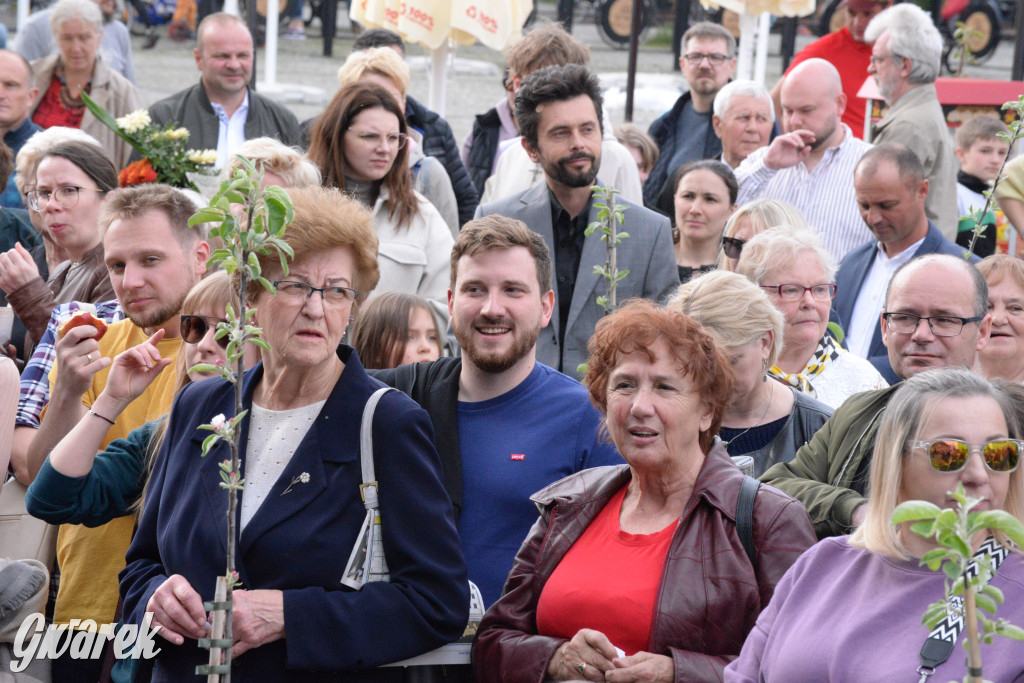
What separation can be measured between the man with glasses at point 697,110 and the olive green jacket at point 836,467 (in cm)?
422

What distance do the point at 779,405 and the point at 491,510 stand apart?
106 cm

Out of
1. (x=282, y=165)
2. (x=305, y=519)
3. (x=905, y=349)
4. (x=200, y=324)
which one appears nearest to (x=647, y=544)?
(x=305, y=519)

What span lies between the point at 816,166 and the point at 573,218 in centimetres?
207

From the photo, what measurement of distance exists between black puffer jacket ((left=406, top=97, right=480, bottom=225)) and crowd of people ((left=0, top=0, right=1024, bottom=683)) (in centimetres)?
116

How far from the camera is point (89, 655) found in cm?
346

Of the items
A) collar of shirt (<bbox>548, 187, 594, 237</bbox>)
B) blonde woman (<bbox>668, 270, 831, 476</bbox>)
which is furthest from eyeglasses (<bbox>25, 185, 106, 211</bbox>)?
blonde woman (<bbox>668, 270, 831, 476</bbox>)

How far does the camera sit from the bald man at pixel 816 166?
627cm

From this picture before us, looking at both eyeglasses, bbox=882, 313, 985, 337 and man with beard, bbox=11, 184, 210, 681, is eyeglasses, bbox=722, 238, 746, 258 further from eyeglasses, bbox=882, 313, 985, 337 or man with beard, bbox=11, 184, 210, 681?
man with beard, bbox=11, 184, 210, 681

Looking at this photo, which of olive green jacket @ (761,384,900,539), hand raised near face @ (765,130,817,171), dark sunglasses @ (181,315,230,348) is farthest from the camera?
hand raised near face @ (765,130,817,171)

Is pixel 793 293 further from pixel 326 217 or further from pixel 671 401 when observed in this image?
pixel 326 217

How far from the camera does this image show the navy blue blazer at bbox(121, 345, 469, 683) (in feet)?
8.96

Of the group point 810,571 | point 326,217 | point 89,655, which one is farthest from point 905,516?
point 89,655

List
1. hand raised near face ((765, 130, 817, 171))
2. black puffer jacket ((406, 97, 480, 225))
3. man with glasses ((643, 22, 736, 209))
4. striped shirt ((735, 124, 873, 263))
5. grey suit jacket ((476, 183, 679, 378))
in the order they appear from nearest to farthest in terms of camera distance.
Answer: grey suit jacket ((476, 183, 679, 378)), hand raised near face ((765, 130, 817, 171)), striped shirt ((735, 124, 873, 263)), black puffer jacket ((406, 97, 480, 225)), man with glasses ((643, 22, 736, 209))

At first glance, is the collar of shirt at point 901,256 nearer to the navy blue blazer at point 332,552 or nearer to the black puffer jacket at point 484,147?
the black puffer jacket at point 484,147
